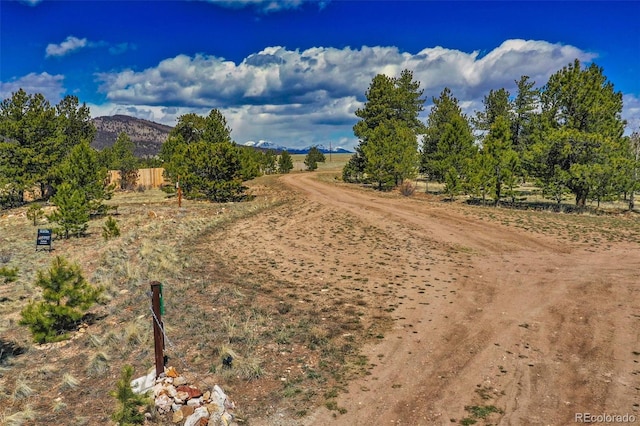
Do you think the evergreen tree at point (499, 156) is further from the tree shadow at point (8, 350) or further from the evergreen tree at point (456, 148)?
the tree shadow at point (8, 350)

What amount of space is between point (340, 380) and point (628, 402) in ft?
16.6

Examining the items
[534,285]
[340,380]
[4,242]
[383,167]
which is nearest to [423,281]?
[534,285]

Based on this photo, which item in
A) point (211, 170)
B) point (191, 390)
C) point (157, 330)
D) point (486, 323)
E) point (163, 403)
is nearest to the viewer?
point (163, 403)

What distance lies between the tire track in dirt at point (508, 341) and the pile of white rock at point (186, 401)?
1492 millimetres

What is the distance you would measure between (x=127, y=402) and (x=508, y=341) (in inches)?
320

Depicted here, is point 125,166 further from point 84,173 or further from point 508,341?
point 508,341

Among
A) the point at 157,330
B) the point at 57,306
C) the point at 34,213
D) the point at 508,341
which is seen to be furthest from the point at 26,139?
the point at 508,341

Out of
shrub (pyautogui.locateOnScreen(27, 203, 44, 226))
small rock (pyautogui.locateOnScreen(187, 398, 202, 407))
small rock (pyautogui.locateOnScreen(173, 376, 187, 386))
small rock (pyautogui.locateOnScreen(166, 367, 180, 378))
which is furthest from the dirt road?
shrub (pyautogui.locateOnScreen(27, 203, 44, 226))

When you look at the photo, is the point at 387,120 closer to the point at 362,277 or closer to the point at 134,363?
the point at 362,277

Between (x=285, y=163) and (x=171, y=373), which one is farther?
(x=285, y=163)

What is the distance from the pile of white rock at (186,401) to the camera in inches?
254

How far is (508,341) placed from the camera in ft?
31.0

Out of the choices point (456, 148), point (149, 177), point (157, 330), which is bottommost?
point (157, 330)

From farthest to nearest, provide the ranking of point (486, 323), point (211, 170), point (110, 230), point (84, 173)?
point (211, 170) < point (84, 173) < point (110, 230) < point (486, 323)
